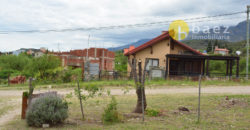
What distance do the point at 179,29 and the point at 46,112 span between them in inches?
813

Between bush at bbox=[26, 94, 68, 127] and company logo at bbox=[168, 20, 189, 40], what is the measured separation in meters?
19.8

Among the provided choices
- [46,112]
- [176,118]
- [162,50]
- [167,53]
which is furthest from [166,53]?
[46,112]

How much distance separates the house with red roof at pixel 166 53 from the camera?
2847 centimetres

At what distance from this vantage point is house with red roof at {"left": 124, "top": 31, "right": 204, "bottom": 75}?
28469mm

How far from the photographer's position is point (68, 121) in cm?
909

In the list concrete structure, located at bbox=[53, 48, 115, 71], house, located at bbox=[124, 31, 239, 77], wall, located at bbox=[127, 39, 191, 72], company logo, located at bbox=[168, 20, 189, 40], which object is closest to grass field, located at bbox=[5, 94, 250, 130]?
company logo, located at bbox=[168, 20, 189, 40]

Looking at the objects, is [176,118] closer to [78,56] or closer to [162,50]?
[162,50]

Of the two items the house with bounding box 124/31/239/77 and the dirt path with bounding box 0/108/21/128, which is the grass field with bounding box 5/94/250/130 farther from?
the house with bounding box 124/31/239/77

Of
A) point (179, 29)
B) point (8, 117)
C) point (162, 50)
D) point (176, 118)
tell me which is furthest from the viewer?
point (162, 50)

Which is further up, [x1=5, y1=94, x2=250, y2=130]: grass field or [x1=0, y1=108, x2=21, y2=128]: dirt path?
[x1=5, y1=94, x2=250, y2=130]: grass field

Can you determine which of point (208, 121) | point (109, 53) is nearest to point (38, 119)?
point (208, 121)

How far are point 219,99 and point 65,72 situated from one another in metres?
15.0

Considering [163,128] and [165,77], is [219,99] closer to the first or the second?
[163,128]

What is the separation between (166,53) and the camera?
Result: 28609 mm
